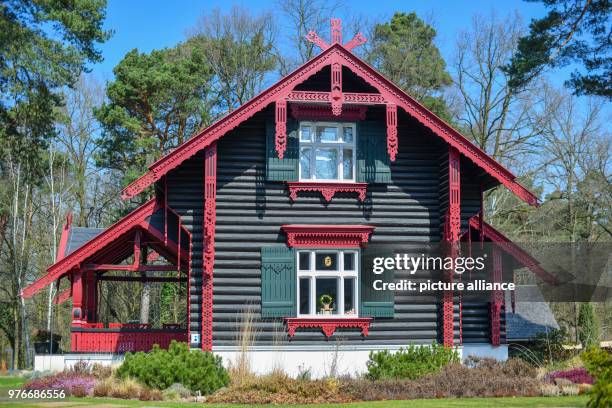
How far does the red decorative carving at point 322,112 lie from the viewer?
20.4 m

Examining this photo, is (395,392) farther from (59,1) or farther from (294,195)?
(59,1)

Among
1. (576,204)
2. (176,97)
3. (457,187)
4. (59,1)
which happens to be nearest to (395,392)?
(457,187)

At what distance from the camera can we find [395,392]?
16.8 m

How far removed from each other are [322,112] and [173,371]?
7.41 metres

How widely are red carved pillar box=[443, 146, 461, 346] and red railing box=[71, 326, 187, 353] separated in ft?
21.7

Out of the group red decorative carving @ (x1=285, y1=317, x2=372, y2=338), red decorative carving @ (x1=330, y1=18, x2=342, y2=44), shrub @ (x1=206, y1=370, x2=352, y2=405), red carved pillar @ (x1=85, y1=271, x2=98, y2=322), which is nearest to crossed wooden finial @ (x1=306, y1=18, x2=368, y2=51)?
red decorative carving @ (x1=330, y1=18, x2=342, y2=44)

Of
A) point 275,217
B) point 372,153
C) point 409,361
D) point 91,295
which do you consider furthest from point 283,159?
point 91,295

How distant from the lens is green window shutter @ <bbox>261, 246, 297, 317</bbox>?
64.7 feet

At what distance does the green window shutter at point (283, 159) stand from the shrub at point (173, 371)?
4.96 m

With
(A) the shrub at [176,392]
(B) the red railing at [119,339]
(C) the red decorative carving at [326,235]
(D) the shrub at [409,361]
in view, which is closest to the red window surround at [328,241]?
(C) the red decorative carving at [326,235]

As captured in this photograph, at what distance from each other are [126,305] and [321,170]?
24.5 metres

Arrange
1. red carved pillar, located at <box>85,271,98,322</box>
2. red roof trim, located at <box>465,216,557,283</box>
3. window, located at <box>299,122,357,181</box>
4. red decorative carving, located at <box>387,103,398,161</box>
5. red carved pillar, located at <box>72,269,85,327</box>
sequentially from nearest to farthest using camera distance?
1. red decorative carving, located at <box>387,103,398,161</box>
2. window, located at <box>299,122,357,181</box>
3. red carved pillar, located at <box>72,269,85,327</box>
4. red roof trim, located at <box>465,216,557,283</box>
5. red carved pillar, located at <box>85,271,98,322</box>

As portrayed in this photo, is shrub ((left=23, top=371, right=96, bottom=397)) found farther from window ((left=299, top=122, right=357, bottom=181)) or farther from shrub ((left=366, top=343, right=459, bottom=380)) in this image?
window ((left=299, top=122, right=357, bottom=181))

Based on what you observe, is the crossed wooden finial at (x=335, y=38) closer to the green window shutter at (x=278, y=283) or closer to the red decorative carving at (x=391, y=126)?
the red decorative carving at (x=391, y=126)
